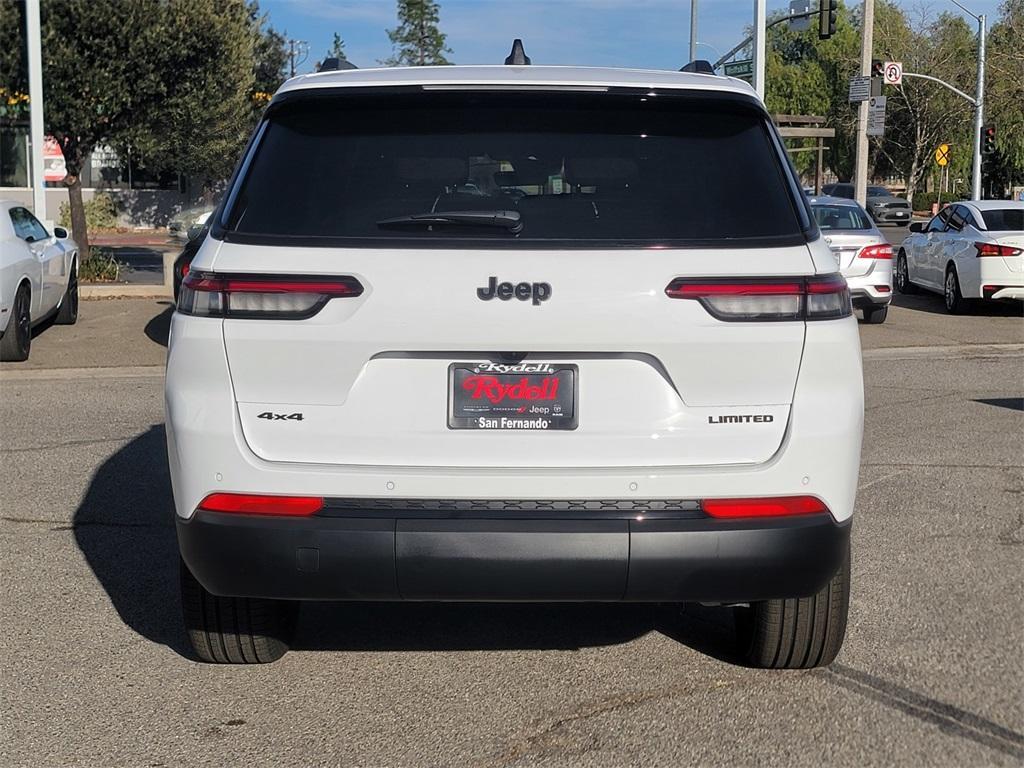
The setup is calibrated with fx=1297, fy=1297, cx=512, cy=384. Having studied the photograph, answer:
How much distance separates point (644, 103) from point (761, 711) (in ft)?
6.24

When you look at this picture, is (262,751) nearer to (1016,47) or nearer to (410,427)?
(410,427)

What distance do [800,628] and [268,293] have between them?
202 centimetres

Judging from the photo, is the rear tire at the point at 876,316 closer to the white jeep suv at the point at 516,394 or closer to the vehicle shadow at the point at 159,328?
the vehicle shadow at the point at 159,328

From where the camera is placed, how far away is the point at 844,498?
3.71 meters

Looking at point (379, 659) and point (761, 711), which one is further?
point (379, 659)

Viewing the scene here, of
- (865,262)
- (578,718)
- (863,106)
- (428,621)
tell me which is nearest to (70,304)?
(865,262)

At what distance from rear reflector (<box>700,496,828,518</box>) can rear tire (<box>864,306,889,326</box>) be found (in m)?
13.1

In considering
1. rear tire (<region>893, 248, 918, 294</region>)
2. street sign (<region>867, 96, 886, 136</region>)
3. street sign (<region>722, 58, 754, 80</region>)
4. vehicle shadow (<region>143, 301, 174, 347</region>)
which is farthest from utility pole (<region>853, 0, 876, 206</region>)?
vehicle shadow (<region>143, 301, 174, 347</region>)

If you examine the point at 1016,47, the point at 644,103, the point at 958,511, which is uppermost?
the point at 1016,47

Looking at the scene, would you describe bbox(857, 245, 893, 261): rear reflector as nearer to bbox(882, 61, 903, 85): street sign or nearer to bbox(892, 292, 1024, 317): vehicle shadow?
bbox(892, 292, 1024, 317): vehicle shadow

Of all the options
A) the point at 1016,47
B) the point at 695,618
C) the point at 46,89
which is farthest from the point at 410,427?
the point at 1016,47

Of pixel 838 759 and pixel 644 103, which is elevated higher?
pixel 644 103

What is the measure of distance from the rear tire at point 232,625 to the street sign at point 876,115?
2891 cm

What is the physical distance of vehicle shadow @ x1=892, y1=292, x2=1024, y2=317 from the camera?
58.7 feet
